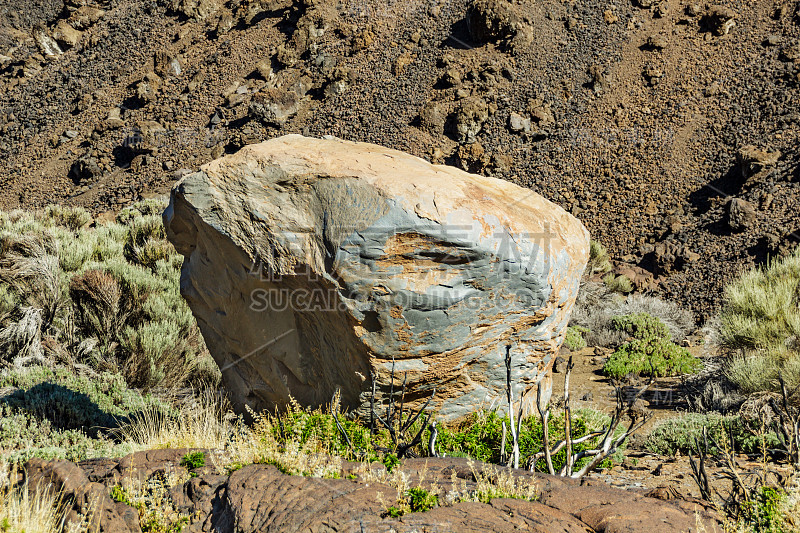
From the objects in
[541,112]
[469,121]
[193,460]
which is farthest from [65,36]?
[193,460]

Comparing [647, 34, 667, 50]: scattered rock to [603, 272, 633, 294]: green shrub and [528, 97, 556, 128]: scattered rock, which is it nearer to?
[528, 97, 556, 128]: scattered rock

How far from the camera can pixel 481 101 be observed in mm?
19984

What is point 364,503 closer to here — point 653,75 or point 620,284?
point 620,284

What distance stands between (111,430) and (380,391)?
9.42ft

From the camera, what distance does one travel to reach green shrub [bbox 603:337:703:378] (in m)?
9.02

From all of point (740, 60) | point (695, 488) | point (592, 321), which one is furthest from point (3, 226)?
point (740, 60)

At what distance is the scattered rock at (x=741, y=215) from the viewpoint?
567 inches

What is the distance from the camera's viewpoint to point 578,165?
18.4 m

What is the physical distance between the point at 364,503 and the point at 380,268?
1820mm

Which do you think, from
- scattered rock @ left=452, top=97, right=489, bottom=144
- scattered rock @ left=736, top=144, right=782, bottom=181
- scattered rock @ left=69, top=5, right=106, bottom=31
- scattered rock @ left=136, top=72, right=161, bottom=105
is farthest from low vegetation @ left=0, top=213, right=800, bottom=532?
scattered rock @ left=69, top=5, right=106, bottom=31

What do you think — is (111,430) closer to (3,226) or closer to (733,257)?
(3,226)

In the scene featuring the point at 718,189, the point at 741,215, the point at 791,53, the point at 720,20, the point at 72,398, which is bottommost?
the point at 72,398

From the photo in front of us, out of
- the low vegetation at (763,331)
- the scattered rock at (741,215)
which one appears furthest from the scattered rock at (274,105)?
the low vegetation at (763,331)

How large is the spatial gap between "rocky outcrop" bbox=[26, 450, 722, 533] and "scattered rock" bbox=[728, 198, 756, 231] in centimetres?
1262
